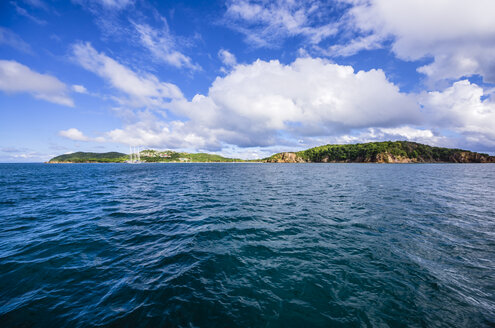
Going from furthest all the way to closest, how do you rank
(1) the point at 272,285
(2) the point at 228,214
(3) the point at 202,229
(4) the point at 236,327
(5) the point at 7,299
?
(2) the point at 228,214
(3) the point at 202,229
(1) the point at 272,285
(5) the point at 7,299
(4) the point at 236,327

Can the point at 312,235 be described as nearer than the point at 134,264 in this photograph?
No

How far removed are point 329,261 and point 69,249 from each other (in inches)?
571

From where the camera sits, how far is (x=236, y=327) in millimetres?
5941

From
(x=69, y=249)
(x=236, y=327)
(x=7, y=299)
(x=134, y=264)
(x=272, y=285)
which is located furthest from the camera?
(x=69, y=249)

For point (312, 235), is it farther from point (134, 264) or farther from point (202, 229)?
point (134, 264)

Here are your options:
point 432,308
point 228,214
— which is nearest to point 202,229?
point 228,214

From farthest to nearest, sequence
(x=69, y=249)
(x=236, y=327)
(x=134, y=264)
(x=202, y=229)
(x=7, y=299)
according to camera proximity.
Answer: (x=202, y=229) < (x=69, y=249) < (x=134, y=264) < (x=7, y=299) < (x=236, y=327)

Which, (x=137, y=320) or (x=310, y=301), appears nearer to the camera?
(x=137, y=320)

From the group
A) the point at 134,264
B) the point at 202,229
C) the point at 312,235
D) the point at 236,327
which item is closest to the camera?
the point at 236,327

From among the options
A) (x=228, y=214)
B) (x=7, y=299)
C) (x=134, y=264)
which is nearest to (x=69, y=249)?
(x=7, y=299)

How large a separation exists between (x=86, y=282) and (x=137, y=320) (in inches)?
152

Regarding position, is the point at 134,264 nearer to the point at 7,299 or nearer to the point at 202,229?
the point at 7,299

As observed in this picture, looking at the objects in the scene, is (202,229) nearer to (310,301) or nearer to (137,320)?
(137,320)

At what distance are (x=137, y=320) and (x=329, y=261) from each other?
332 inches
